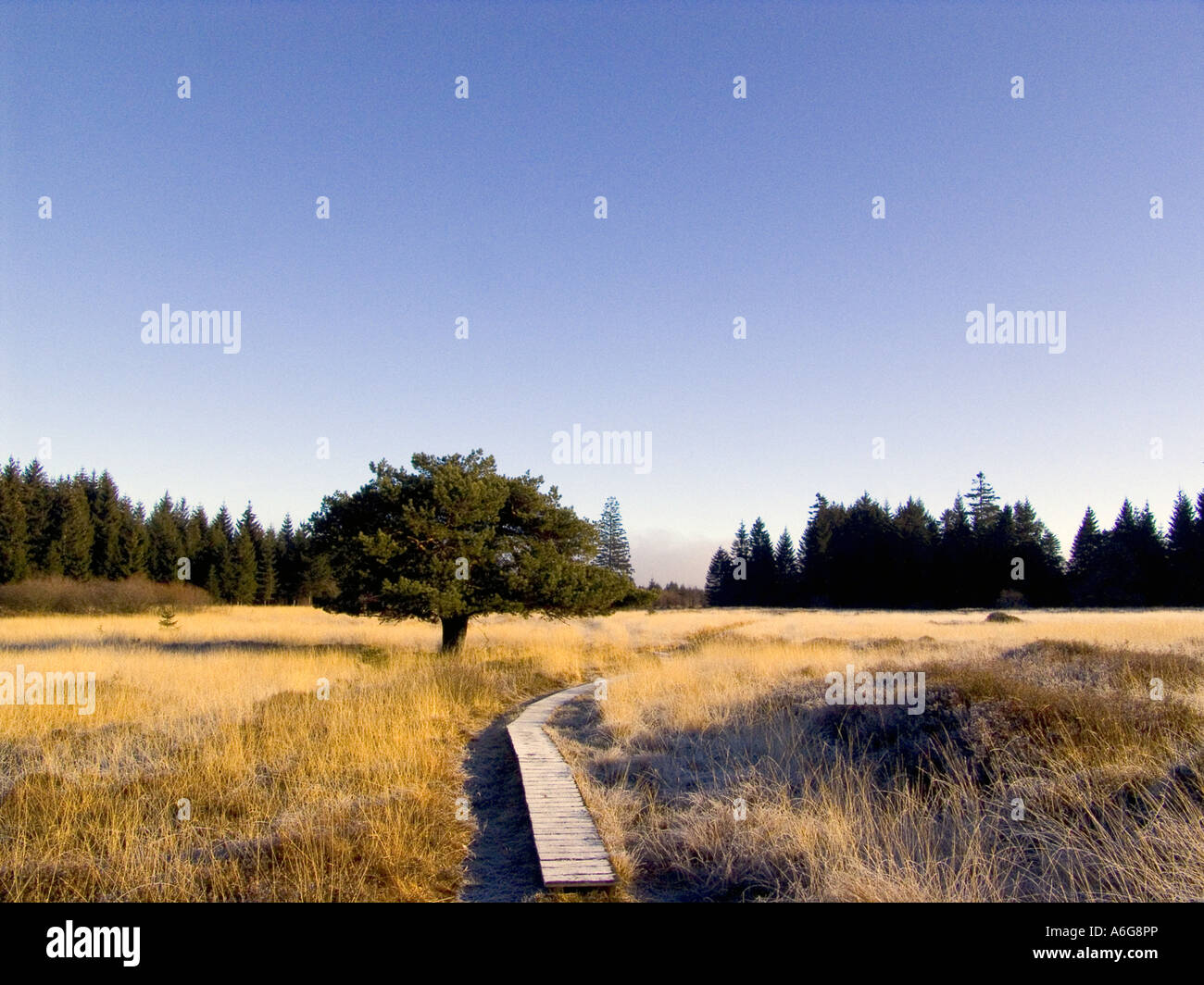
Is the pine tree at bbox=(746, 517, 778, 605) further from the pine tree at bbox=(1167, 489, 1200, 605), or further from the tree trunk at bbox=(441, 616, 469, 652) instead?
the tree trunk at bbox=(441, 616, 469, 652)

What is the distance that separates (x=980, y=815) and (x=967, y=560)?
6744 centimetres

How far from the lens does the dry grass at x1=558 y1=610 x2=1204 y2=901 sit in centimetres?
541

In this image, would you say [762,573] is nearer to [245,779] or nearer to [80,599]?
[80,599]

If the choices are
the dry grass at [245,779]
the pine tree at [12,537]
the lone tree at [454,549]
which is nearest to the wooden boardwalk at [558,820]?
the dry grass at [245,779]

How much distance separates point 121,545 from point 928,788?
75578 mm

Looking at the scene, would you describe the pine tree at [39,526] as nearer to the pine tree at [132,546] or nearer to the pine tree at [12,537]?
the pine tree at [12,537]

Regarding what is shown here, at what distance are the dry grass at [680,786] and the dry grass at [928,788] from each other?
32mm

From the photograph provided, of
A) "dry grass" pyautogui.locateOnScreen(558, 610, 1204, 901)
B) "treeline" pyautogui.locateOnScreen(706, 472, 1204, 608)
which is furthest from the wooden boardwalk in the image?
"treeline" pyautogui.locateOnScreen(706, 472, 1204, 608)

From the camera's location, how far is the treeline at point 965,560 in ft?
200

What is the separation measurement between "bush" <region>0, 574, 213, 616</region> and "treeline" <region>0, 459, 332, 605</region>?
12366mm
